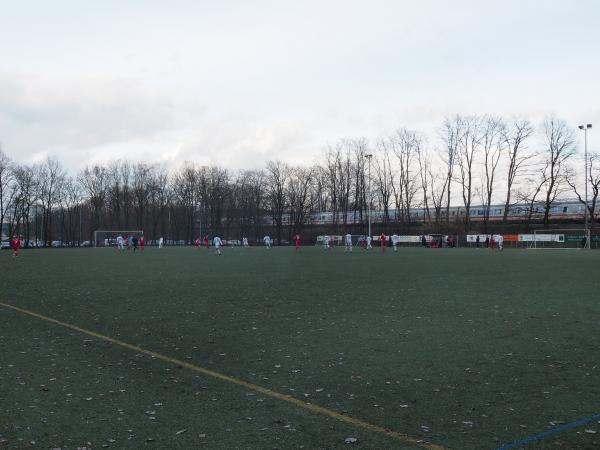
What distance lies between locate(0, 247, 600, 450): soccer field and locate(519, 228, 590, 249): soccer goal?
47.4m

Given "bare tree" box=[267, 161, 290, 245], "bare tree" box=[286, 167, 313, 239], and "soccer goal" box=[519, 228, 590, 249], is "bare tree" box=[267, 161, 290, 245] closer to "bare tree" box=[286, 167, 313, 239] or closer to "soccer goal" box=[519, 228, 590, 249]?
"bare tree" box=[286, 167, 313, 239]

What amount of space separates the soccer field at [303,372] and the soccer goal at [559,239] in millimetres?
47396

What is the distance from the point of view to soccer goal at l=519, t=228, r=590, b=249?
187 ft

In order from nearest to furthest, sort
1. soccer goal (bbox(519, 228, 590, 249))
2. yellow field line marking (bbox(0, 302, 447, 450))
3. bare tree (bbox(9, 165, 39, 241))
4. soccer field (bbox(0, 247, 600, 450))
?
yellow field line marking (bbox(0, 302, 447, 450)), soccer field (bbox(0, 247, 600, 450)), soccer goal (bbox(519, 228, 590, 249)), bare tree (bbox(9, 165, 39, 241))

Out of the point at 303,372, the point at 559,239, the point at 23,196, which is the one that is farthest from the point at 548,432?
the point at 23,196

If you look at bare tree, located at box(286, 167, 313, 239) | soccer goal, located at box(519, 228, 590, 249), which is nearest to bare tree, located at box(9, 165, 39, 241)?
bare tree, located at box(286, 167, 313, 239)

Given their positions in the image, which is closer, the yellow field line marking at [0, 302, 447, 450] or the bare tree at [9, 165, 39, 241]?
the yellow field line marking at [0, 302, 447, 450]

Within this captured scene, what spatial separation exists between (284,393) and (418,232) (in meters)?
78.9

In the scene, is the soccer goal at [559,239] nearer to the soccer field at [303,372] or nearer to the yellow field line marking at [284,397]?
the soccer field at [303,372]

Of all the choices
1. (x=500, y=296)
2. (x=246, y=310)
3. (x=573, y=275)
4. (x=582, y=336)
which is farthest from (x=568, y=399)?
(x=573, y=275)

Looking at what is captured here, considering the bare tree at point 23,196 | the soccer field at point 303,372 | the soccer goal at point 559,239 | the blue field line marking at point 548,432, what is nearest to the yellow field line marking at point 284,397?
the soccer field at point 303,372

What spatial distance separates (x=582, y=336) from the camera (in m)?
9.35

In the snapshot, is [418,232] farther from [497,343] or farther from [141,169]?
[497,343]

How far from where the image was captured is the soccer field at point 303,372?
17.0ft
